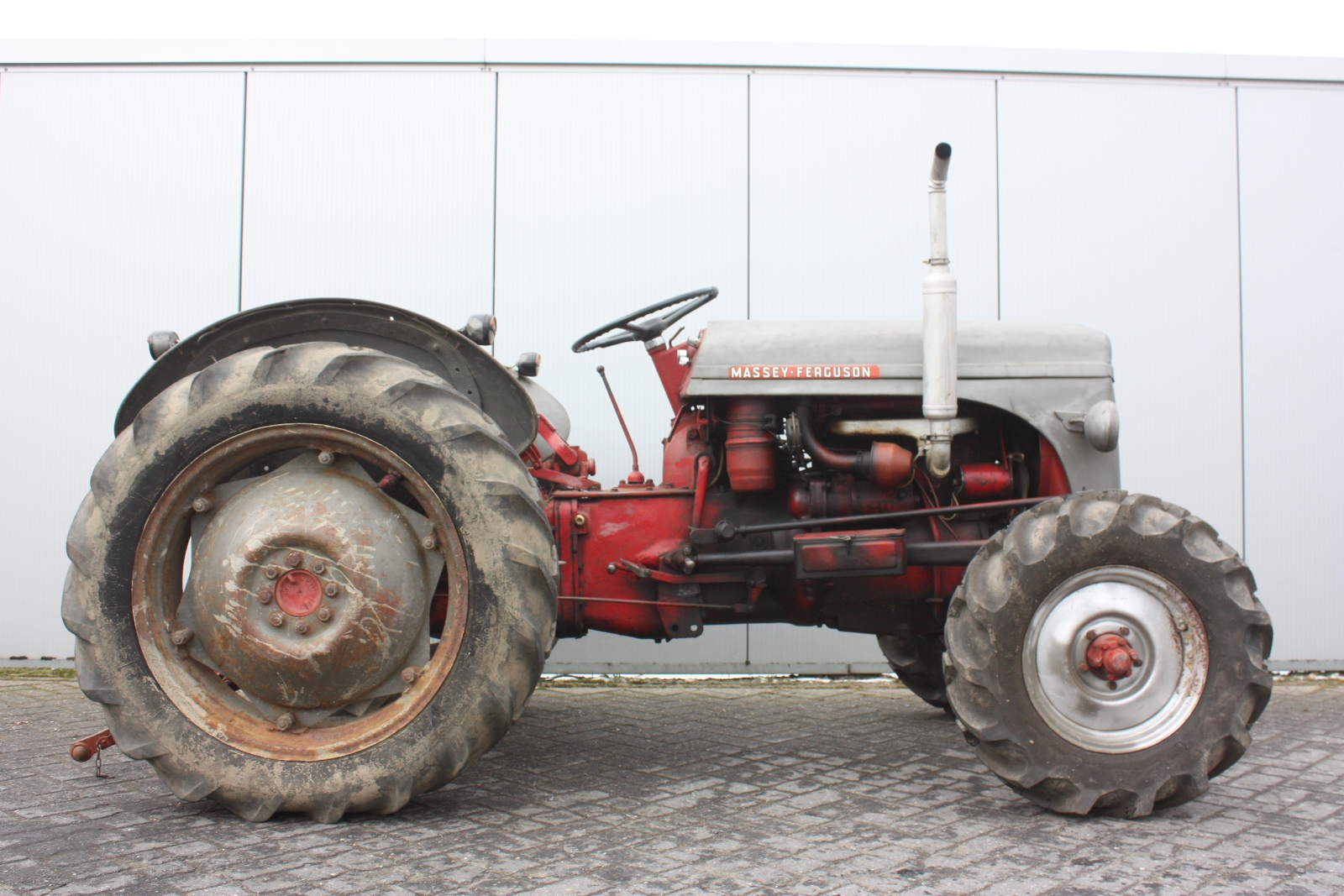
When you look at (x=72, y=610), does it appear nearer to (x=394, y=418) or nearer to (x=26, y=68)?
(x=394, y=418)

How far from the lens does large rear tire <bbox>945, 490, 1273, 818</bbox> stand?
101 inches

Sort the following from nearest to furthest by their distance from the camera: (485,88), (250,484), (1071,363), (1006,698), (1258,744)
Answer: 1. (1006,698)
2. (250,484)
3. (1071,363)
4. (1258,744)
5. (485,88)

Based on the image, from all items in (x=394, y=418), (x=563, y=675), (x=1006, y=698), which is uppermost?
(x=394, y=418)

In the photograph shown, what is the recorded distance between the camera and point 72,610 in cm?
262

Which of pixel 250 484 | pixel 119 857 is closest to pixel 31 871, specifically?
pixel 119 857

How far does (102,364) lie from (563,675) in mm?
3025

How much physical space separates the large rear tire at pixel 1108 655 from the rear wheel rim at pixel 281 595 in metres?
1.41

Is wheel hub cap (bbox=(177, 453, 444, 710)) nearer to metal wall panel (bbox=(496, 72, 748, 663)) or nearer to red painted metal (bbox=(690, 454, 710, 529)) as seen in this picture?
red painted metal (bbox=(690, 454, 710, 529))

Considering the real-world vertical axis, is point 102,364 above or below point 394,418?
above

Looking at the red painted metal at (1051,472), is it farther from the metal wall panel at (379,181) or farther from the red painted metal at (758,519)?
the metal wall panel at (379,181)

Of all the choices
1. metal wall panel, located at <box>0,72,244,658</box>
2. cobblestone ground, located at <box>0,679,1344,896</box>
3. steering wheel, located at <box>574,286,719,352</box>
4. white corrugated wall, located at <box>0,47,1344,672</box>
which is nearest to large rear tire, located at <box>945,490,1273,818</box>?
cobblestone ground, located at <box>0,679,1344,896</box>

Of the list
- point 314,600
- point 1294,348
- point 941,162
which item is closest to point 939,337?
point 941,162

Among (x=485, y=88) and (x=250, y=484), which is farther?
(x=485, y=88)

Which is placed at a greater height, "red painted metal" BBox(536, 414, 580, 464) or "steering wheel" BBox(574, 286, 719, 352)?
"steering wheel" BBox(574, 286, 719, 352)
